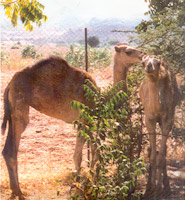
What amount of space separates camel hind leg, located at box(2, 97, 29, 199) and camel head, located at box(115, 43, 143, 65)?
1.66 metres

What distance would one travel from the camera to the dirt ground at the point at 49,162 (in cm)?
574

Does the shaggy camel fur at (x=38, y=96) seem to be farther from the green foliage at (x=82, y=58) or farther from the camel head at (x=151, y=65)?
the green foliage at (x=82, y=58)

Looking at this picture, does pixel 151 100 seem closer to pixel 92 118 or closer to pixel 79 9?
pixel 92 118

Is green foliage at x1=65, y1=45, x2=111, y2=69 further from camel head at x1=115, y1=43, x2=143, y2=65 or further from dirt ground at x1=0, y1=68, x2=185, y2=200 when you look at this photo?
camel head at x1=115, y1=43, x2=143, y2=65

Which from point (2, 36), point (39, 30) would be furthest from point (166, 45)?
point (2, 36)

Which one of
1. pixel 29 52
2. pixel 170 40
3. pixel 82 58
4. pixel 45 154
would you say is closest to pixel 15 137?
pixel 45 154

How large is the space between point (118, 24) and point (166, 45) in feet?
5.03

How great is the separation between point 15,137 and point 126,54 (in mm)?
2112

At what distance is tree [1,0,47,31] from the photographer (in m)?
5.93

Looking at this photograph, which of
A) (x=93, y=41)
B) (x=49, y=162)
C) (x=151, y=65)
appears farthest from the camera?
(x=93, y=41)

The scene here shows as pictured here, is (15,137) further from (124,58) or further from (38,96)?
(124,58)

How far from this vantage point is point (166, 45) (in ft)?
17.6

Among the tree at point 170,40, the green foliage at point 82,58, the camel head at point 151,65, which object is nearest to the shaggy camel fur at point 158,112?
the tree at point 170,40

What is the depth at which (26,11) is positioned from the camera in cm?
605
